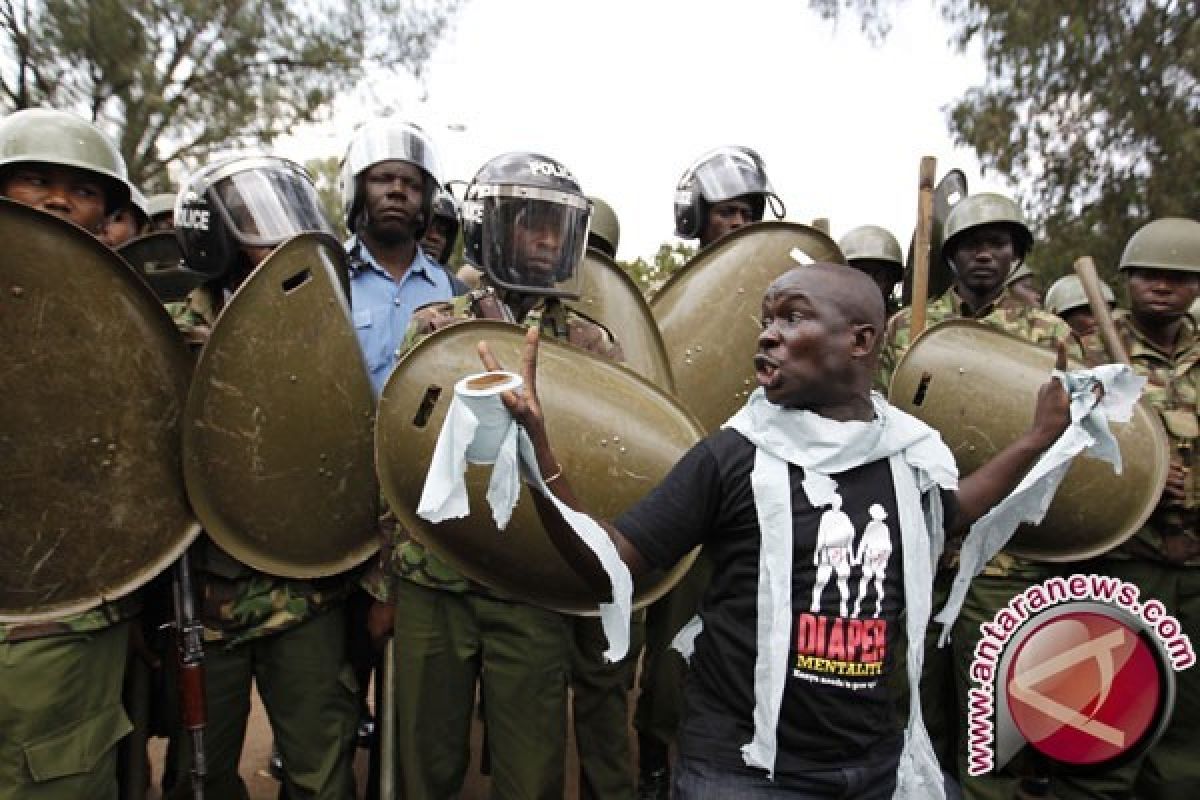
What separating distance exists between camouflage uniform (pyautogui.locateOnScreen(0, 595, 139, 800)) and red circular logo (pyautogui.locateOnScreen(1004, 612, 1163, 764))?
9.85 feet

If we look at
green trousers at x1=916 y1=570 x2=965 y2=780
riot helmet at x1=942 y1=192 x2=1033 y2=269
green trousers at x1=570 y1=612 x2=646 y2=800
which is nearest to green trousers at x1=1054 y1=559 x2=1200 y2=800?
green trousers at x1=916 y1=570 x2=965 y2=780

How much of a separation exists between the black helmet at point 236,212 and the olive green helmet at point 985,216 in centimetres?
261

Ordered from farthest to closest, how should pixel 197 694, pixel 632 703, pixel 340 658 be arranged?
pixel 632 703 → pixel 340 658 → pixel 197 694

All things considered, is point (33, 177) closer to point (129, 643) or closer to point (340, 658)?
point (129, 643)

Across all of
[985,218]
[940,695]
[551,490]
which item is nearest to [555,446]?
[551,490]

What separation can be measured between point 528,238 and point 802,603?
1371mm

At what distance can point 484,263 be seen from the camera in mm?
2904

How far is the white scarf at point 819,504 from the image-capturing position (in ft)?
6.24

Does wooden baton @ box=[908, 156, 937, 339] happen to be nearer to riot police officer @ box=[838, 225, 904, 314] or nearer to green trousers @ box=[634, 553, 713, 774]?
green trousers @ box=[634, 553, 713, 774]

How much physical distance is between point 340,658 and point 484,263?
4.16 feet

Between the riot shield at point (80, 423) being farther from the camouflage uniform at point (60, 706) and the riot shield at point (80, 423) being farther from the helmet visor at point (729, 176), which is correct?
the helmet visor at point (729, 176)

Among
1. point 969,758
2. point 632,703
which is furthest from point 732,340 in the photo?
point 632,703

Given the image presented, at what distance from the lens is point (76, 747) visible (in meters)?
2.54

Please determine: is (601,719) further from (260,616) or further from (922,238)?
(922,238)
